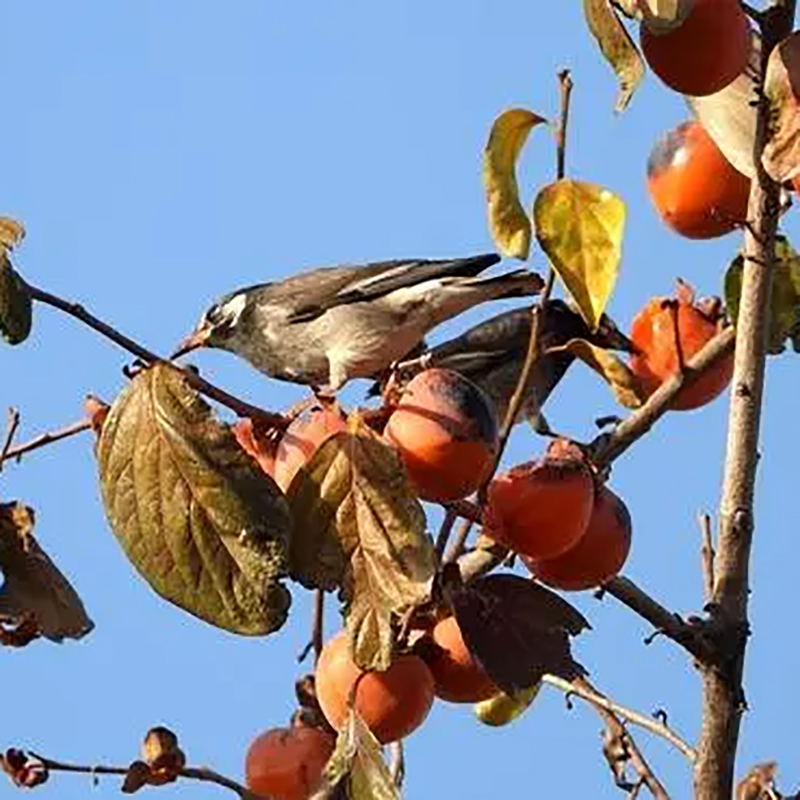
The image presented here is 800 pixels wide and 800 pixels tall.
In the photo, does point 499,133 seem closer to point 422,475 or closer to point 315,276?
point 422,475

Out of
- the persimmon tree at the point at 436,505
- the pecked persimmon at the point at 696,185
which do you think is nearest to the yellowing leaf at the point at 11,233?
the persimmon tree at the point at 436,505

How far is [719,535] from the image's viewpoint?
2439 millimetres

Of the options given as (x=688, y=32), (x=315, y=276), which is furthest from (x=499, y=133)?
(x=315, y=276)

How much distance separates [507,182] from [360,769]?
0.70 m

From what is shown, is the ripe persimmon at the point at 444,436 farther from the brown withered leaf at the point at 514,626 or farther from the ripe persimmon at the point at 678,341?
the ripe persimmon at the point at 678,341

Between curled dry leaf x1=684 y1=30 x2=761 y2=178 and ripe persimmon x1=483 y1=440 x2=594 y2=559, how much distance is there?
1.38 feet

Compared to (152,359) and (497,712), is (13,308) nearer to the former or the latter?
(152,359)

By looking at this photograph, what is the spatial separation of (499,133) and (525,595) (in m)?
0.51

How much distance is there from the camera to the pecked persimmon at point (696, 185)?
273 centimetres

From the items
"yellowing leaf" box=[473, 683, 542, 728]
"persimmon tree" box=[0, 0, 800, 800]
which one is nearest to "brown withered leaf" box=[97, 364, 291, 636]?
"persimmon tree" box=[0, 0, 800, 800]

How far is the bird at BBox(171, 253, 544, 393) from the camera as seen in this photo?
5.58m

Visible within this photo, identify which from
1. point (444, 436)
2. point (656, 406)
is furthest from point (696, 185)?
point (444, 436)

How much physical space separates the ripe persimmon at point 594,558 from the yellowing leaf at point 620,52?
1.67 feet

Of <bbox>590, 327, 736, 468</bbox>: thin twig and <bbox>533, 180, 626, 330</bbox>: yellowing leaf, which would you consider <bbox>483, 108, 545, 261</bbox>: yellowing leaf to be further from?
<bbox>590, 327, 736, 468</bbox>: thin twig
